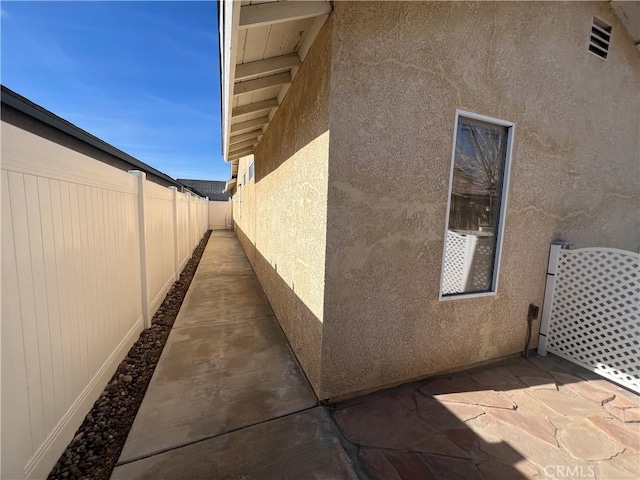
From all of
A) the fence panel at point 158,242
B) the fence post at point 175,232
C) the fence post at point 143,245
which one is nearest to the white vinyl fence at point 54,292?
the fence post at point 143,245

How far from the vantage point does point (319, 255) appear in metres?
2.59

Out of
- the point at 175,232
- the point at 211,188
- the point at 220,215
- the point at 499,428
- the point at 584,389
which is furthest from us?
the point at 211,188

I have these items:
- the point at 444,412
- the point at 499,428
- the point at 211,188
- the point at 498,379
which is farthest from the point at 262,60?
the point at 211,188

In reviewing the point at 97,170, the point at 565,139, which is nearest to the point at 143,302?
the point at 97,170

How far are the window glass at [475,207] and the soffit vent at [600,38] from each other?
6.54 ft

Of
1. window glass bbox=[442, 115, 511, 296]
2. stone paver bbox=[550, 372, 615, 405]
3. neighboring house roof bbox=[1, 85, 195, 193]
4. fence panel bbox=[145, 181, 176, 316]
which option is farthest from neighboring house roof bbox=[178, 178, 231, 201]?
stone paver bbox=[550, 372, 615, 405]

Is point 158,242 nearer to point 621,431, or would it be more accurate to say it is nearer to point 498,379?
→ point 498,379

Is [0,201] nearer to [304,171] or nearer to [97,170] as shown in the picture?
[97,170]

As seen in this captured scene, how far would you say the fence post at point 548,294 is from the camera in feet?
11.8

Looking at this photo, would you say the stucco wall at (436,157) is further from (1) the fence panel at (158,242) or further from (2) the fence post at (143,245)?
(1) the fence panel at (158,242)

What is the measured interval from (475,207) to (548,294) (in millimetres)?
1857

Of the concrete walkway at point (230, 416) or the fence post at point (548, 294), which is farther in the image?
the fence post at point (548, 294)

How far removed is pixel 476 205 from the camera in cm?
313

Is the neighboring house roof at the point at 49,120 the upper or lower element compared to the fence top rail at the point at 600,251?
upper
